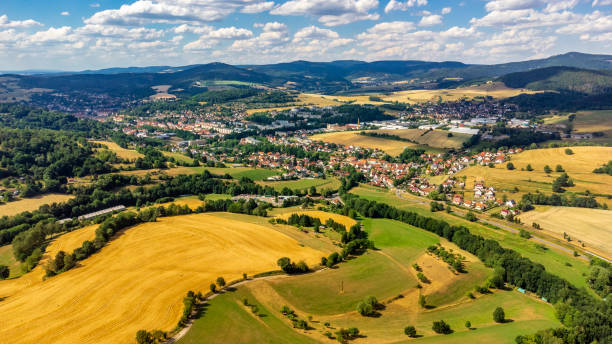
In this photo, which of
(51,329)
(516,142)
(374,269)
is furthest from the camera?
(516,142)

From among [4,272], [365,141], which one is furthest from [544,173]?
[4,272]

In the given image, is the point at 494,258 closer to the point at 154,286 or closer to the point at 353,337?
the point at 353,337

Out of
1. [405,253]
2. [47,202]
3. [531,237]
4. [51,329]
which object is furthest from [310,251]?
[47,202]

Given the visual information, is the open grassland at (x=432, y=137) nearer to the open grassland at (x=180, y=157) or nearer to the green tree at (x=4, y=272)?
the open grassland at (x=180, y=157)

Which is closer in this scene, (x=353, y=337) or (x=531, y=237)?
(x=353, y=337)

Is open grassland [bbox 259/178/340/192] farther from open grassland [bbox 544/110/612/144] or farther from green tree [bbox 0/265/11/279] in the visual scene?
open grassland [bbox 544/110/612/144]

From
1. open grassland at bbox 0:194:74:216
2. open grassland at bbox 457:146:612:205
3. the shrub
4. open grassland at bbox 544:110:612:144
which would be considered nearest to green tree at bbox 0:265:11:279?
open grassland at bbox 0:194:74:216
